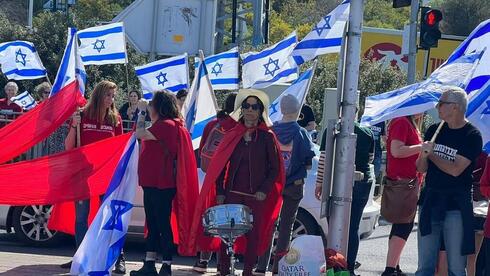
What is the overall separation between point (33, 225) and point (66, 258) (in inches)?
36.1

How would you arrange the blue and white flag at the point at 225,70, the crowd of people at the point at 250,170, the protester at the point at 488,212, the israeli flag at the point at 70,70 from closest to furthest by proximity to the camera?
the protester at the point at 488,212 < the crowd of people at the point at 250,170 < the israeli flag at the point at 70,70 < the blue and white flag at the point at 225,70

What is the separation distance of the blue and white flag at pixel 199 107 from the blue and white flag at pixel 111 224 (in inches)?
69.3

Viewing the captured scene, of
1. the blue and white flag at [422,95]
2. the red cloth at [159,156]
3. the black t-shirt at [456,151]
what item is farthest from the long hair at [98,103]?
the black t-shirt at [456,151]

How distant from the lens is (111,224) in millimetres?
9516

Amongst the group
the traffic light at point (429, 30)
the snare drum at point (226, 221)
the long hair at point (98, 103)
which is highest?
the traffic light at point (429, 30)

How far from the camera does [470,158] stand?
8.13m

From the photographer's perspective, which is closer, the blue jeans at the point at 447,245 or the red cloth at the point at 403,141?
the blue jeans at the point at 447,245

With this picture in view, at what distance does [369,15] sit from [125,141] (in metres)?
52.9

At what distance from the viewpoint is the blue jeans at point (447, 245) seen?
26.8 feet

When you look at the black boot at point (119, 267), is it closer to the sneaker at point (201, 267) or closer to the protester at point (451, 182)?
the sneaker at point (201, 267)

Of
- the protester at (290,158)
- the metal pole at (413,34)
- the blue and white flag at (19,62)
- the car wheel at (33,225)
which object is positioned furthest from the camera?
the metal pole at (413,34)

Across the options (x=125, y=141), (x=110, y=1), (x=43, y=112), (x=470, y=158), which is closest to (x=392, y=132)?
(x=470, y=158)

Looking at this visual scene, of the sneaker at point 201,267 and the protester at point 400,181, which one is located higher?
the protester at point 400,181

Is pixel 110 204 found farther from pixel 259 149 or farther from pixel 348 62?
pixel 348 62
